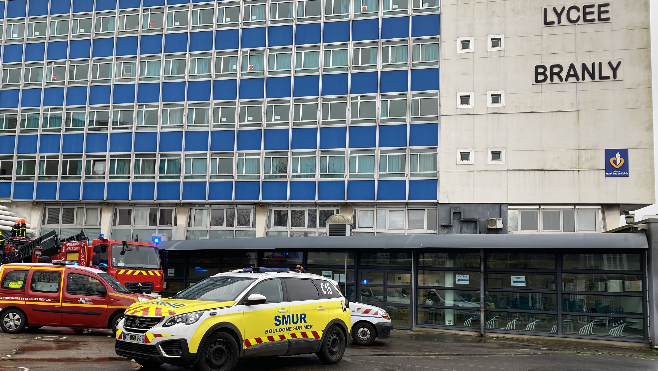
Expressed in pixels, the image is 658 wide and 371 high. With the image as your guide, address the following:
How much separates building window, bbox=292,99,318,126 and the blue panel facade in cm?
6

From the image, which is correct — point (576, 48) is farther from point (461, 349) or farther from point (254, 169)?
point (461, 349)

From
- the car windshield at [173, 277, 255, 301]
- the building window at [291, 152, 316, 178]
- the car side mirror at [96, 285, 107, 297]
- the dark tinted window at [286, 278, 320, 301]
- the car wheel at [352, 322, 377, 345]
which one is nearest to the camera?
the car windshield at [173, 277, 255, 301]

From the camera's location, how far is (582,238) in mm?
22297

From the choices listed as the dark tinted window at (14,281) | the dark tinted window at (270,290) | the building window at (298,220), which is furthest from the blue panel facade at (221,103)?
the dark tinted window at (270,290)

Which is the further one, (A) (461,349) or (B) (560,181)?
(B) (560,181)

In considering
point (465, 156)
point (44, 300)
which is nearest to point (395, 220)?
point (465, 156)

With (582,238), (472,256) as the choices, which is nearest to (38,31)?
(472,256)

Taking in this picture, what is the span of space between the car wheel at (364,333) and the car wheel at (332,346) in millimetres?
4820

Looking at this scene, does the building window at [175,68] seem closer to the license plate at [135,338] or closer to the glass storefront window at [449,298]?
the glass storefront window at [449,298]

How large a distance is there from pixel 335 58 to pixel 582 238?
57.5 feet

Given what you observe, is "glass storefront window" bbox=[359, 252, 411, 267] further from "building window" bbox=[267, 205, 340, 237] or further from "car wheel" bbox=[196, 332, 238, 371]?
"car wheel" bbox=[196, 332, 238, 371]

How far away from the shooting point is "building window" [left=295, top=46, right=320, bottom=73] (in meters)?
35.8

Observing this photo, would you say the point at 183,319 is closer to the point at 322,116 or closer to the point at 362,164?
the point at 362,164

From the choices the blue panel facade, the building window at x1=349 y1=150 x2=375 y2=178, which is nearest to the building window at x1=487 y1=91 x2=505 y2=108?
the blue panel facade
